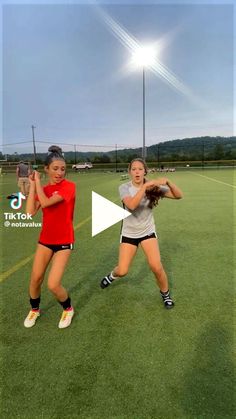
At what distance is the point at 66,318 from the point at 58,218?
1202 millimetres

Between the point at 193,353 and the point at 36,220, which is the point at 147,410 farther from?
the point at 36,220

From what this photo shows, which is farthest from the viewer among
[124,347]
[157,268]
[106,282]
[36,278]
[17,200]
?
[17,200]

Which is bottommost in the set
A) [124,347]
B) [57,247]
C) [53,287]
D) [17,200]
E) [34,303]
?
[124,347]

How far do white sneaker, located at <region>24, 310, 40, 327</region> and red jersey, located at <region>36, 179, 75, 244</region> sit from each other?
96 centimetres

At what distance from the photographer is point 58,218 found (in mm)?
3598

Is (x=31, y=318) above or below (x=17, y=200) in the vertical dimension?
below

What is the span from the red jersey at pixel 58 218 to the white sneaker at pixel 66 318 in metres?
0.89

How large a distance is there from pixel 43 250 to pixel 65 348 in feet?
3.46

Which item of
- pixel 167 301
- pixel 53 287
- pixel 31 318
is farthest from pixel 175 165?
pixel 53 287

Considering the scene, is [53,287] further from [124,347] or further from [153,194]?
[153,194]

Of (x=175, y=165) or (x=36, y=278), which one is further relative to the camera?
(x=175, y=165)

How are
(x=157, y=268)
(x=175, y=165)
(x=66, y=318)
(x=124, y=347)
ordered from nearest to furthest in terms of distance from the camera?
(x=124, y=347), (x=66, y=318), (x=157, y=268), (x=175, y=165)

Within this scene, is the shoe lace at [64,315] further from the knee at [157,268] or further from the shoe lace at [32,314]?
the knee at [157,268]

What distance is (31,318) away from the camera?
12.6 feet
